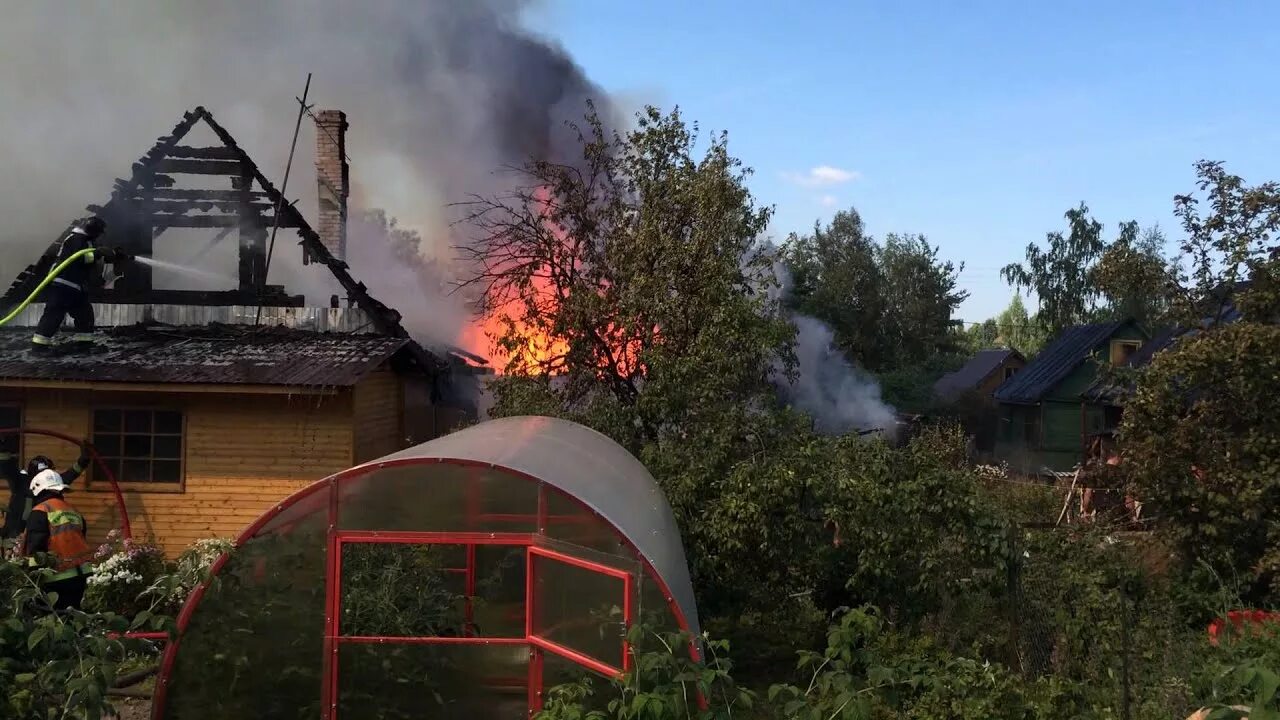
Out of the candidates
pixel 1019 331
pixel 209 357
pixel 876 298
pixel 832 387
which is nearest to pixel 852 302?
pixel 876 298

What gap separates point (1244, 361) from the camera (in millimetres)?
9570

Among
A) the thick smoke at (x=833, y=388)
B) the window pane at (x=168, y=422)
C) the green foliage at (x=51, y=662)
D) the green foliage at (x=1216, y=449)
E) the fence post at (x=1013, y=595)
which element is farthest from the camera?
the thick smoke at (x=833, y=388)

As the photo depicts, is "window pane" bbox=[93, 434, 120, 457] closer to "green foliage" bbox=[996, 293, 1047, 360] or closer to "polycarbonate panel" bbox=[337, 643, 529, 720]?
"polycarbonate panel" bbox=[337, 643, 529, 720]

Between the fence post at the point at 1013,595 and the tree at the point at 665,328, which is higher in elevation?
the tree at the point at 665,328

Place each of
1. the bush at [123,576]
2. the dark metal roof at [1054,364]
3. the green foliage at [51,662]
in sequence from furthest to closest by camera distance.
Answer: the dark metal roof at [1054,364], the bush at [123,576], the green foliage at [51,662]

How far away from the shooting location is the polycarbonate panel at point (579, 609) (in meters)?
6.05

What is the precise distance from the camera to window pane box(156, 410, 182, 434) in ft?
41.8

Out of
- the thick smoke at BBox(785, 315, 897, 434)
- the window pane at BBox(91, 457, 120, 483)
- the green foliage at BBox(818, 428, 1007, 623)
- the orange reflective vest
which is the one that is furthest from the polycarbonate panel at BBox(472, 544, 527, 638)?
the thick smoke at BBox(785, 315, 897, 434)

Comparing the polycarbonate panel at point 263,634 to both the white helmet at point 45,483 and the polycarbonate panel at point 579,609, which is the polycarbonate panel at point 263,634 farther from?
the white helmet at point 45,483

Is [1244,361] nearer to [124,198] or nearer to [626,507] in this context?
[626,507]

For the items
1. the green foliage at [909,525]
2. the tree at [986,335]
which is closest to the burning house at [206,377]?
the green foliage at [909,525]

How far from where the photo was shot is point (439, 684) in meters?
6.38

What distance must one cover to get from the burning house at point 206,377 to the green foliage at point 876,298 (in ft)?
76.3

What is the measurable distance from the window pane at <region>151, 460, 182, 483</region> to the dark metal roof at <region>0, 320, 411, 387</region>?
1324 millimetres
